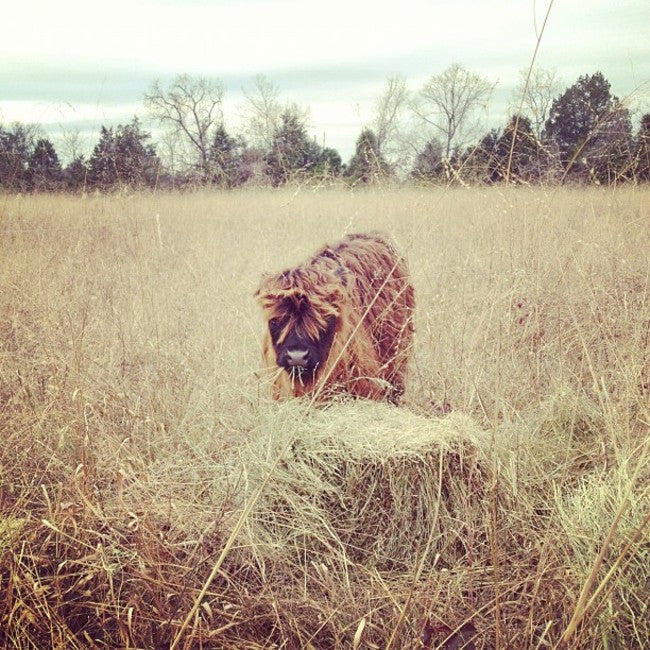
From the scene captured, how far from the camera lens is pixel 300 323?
2.86 metres

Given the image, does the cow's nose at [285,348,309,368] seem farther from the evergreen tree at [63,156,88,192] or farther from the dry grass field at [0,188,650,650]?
the evergreen tree at [63,156,88,192]

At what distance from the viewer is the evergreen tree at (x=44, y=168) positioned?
4.61 meters

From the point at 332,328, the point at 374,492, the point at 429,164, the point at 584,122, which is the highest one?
the point at 584,122

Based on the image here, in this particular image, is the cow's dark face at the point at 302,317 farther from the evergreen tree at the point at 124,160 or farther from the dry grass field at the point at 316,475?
the evergreen tree at the point at 124,160

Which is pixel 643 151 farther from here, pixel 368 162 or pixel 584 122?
pixel 368 162

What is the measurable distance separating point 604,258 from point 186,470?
156 inches

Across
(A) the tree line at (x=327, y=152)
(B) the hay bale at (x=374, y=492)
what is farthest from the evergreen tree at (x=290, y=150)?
(B) the hay bale at (x=374, y=492)

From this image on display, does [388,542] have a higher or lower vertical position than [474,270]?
lower

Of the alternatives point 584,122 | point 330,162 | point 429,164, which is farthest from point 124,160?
point 584,122

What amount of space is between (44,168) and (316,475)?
399 cm

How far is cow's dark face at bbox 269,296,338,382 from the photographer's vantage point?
2.84m

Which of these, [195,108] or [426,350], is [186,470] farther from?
[195,108]

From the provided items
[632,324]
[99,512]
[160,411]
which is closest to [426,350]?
[632,324]

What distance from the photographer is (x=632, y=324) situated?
340 cm
